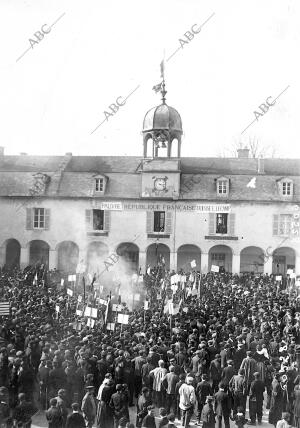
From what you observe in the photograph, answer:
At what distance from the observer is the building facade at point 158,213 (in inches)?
1527

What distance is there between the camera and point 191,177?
40.1 m

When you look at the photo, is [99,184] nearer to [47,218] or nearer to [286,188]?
[47,218]

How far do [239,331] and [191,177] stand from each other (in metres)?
22.5

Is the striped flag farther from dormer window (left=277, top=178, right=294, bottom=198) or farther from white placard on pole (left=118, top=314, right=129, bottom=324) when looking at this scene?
dormer window (left=277, top=178, right=294, bottom=198)

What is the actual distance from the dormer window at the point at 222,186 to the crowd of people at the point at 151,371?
18799 millimetres

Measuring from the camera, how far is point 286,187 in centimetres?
3934

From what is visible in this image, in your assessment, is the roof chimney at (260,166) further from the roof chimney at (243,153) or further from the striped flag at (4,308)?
the striped flag at (4,308)

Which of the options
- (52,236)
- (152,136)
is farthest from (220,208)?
(52,236)

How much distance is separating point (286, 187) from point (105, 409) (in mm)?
30105

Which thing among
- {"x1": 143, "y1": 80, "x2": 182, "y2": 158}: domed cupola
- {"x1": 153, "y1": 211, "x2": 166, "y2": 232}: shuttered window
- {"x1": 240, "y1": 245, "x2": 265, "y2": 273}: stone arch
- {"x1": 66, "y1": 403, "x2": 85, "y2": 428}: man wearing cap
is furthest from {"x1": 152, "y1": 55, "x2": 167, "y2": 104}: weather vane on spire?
{"x1": 66, "y1": 403, "x2": 85, "y2": 428}: man wearing cap

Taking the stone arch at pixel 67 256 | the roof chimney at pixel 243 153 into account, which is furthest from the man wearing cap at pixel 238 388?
the roof chimney at pixel 243 153

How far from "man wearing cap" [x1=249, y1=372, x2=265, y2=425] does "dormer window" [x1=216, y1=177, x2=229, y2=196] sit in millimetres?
26328

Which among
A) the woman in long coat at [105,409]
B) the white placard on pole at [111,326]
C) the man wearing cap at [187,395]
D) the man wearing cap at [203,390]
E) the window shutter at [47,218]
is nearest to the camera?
the woman in long coat at [105,409]

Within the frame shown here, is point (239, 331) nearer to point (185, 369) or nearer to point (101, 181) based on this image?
point (185, 369)
